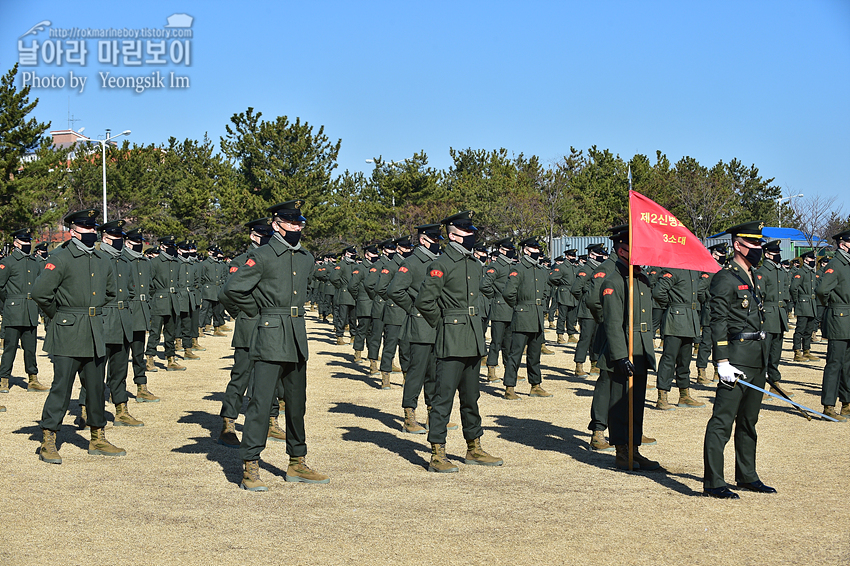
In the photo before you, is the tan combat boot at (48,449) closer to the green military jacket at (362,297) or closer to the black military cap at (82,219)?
the black military cap at (82,219)

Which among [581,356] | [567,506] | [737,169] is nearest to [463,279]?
[567,506]

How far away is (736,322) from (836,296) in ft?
15.5

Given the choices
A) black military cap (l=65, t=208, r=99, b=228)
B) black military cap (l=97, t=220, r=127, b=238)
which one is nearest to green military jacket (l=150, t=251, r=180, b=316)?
black military cap (l=97, t=220, r=127, b=238)

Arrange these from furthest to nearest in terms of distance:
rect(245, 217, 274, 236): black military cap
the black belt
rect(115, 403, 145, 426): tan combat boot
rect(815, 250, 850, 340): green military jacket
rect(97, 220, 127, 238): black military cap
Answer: rect(815, 250, 850, 340): green military jacket → rect(115, 403, 145, 426): tan combat boot → rect(97, 220, 127, 238): black military cap → rect(245, 217, 274, 236): black military cap → the black belt

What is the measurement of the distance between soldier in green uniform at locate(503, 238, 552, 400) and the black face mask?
6.47 meters

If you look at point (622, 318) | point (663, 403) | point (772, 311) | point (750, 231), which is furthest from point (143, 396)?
point (772, 311)

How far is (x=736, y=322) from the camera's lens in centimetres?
683

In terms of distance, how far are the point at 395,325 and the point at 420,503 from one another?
7.14 meters

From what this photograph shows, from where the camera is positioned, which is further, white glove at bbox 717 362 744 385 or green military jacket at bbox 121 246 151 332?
green military jacket at bbox 121 246 151 332

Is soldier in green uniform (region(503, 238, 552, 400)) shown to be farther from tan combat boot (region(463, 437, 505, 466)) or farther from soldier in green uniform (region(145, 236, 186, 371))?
soldier in green uniform (region(145, 236, 186, 371))

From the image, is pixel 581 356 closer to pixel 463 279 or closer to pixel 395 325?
pixel 395 325

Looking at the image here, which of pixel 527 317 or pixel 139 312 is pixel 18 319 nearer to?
pixel 139 312

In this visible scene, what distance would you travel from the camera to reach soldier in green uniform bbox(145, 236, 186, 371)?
1526 cm

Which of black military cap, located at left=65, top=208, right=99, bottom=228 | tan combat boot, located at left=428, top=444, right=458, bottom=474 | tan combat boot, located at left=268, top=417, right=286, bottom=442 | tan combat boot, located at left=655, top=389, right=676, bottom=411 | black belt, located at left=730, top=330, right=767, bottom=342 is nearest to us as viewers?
black belt, located at left=730, top=330, right=767, bottom=342
